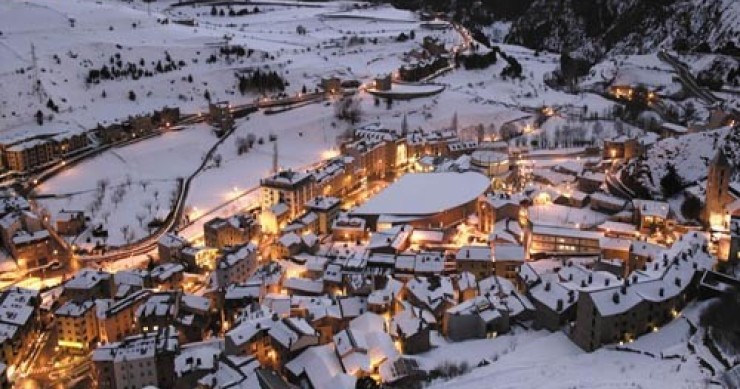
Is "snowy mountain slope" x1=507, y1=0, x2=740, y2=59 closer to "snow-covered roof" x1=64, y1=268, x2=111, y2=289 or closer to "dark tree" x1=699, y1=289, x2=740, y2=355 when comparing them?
"dark tree" x1=699, y1=289, x2=740, y2=355

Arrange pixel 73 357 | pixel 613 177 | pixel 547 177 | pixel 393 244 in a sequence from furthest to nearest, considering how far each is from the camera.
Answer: pixel 547 177 < pixel 613 177 < pixel 393 244 < pixel 73 357

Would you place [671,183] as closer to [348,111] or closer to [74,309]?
[348,111]

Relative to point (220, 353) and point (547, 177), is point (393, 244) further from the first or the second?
point (547, 177)

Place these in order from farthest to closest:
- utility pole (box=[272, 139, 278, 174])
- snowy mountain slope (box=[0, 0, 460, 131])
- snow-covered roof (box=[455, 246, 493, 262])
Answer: snowy mountain slope (box=[0, 0, 460, 131]), utility pole (box=[272, 139, 278, 174]), snow-covered roof (box=[455, 246, 493, 262])

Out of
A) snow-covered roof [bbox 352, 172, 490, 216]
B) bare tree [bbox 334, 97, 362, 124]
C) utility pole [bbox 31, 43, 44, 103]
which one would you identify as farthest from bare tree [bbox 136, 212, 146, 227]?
utility pole [bbox 31, 43, 44, 103]

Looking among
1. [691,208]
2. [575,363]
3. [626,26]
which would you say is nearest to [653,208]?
[691,208]

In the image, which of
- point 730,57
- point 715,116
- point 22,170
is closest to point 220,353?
point 22,170

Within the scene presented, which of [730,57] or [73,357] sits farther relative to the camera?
[730,57]
